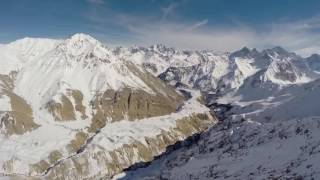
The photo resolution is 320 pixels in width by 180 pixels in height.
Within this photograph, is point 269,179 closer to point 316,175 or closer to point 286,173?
point 286,173

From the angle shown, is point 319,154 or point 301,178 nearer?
point 301,178

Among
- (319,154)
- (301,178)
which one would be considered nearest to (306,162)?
(319,154)

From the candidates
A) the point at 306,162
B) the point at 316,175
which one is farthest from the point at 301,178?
the point at 306,162

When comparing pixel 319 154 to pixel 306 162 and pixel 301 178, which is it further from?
pixel 301 178

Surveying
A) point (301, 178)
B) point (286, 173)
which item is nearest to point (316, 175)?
point (301, 178)

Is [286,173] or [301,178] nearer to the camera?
[301,178]

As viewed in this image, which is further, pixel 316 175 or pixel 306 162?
pixel 306 162
